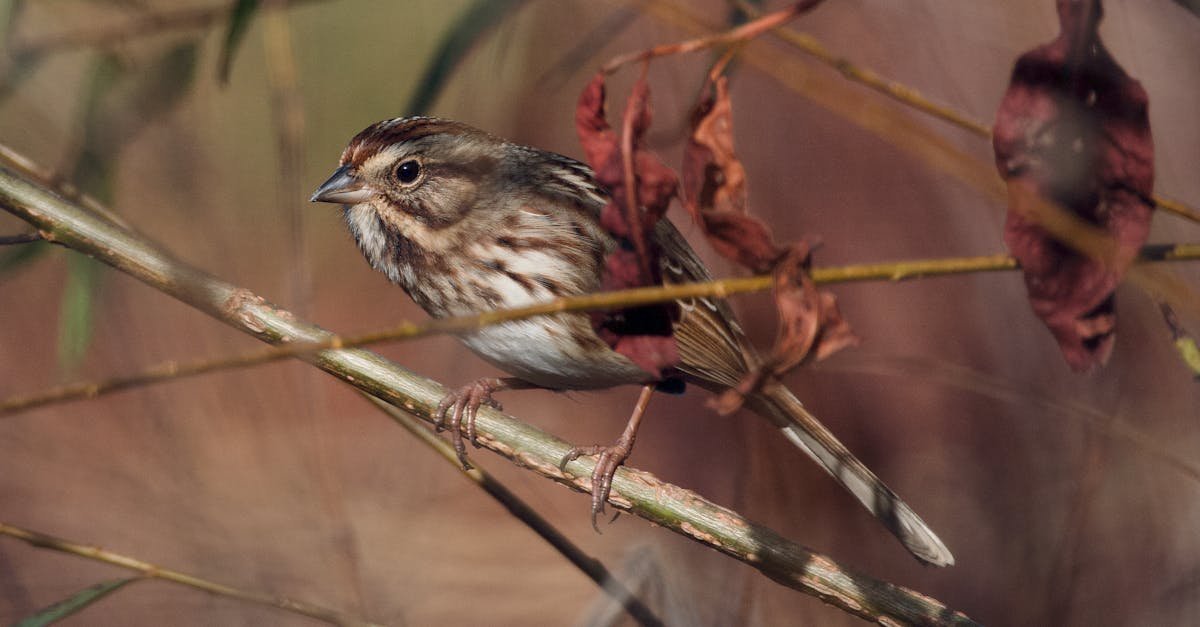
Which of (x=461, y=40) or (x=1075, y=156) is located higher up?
(x=461, y=40)

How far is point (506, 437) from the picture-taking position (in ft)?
5.08

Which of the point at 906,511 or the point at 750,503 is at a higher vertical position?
the point at 750,503

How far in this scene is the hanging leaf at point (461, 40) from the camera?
1.60m

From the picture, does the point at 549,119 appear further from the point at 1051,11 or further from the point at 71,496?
the point at 71,496

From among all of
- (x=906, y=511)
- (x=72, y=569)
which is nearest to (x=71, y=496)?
(x=72, y=569)

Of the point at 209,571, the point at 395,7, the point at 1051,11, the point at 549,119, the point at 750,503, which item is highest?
the point at 395,7

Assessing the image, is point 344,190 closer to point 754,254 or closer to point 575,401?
point 575,401

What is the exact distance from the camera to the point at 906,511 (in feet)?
6.93

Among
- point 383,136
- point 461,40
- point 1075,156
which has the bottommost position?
point 1075,156

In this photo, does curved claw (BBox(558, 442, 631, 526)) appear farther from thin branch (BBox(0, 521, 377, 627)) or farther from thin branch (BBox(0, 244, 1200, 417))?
thin branch (BBox(0, 244, 1200, 417))

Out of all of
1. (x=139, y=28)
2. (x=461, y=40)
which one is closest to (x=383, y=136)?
(x=139, y=28)

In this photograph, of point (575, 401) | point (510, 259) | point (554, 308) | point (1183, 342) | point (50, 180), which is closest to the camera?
point (554, 308)

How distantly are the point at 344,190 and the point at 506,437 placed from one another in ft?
2.77

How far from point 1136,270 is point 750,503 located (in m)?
1.93
